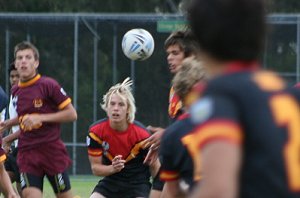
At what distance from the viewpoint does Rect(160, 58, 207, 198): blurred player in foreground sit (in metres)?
4.59

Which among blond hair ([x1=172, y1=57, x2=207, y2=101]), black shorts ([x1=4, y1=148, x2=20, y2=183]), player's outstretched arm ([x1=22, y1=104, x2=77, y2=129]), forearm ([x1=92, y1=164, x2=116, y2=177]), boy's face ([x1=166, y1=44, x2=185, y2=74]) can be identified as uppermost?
boy's face ([x1=166, y1=44, x2=185, y2=74])

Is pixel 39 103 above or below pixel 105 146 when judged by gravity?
above

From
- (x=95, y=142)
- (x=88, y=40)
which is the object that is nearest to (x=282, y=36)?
(x=88, y=40)

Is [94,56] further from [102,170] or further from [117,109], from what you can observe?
[102,170]

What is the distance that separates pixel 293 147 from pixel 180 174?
1641mm

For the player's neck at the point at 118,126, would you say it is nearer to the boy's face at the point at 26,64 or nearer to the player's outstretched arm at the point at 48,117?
the player's outstretched arm at the point at 48,117

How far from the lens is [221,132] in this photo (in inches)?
120

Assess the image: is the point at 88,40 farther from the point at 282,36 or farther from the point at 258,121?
the point at 258,121

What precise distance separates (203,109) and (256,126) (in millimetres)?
180

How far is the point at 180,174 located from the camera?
4828mm

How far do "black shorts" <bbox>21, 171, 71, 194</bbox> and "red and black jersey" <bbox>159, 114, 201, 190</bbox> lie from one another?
16.7 feet

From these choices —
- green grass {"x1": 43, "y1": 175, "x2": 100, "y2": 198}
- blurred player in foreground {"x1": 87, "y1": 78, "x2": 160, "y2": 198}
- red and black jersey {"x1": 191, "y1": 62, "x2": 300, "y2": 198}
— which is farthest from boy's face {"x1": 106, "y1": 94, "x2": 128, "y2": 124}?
red and black jersey {"x1": 191, "y1": 62, "x2": 300, "y2": 198}

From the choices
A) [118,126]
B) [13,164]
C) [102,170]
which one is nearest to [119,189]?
[102,170]

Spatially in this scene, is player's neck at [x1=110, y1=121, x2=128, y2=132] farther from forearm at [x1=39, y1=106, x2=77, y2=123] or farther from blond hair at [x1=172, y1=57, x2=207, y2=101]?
blond hair at [x1=172, y1=57, x2=207, y2=101]
